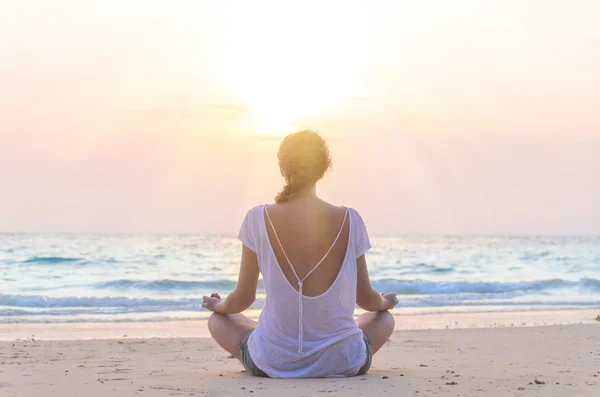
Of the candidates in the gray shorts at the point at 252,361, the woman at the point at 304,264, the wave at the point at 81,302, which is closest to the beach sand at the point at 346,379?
the gray shorts at the point at 252,361

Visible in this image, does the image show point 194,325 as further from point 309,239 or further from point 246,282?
point 309,239

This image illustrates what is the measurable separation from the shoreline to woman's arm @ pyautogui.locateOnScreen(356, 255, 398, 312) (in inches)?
194

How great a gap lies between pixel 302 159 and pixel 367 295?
3.11ft

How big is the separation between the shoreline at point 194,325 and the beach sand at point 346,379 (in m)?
1.26

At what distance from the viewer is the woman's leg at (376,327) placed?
4809mm

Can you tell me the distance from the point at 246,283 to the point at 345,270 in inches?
23.5

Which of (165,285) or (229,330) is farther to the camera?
(165,285)

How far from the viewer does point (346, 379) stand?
4570 millimetres

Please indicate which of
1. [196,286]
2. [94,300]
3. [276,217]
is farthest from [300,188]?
[196,286]

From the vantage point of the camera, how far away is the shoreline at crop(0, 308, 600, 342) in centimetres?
938

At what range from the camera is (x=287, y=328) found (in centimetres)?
450

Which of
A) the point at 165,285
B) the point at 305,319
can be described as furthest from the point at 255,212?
the point at 165,285

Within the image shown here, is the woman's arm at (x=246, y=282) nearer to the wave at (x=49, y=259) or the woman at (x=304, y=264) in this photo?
the woman at (x=304, y=264)

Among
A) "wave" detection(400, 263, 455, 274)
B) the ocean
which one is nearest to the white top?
the ocean
